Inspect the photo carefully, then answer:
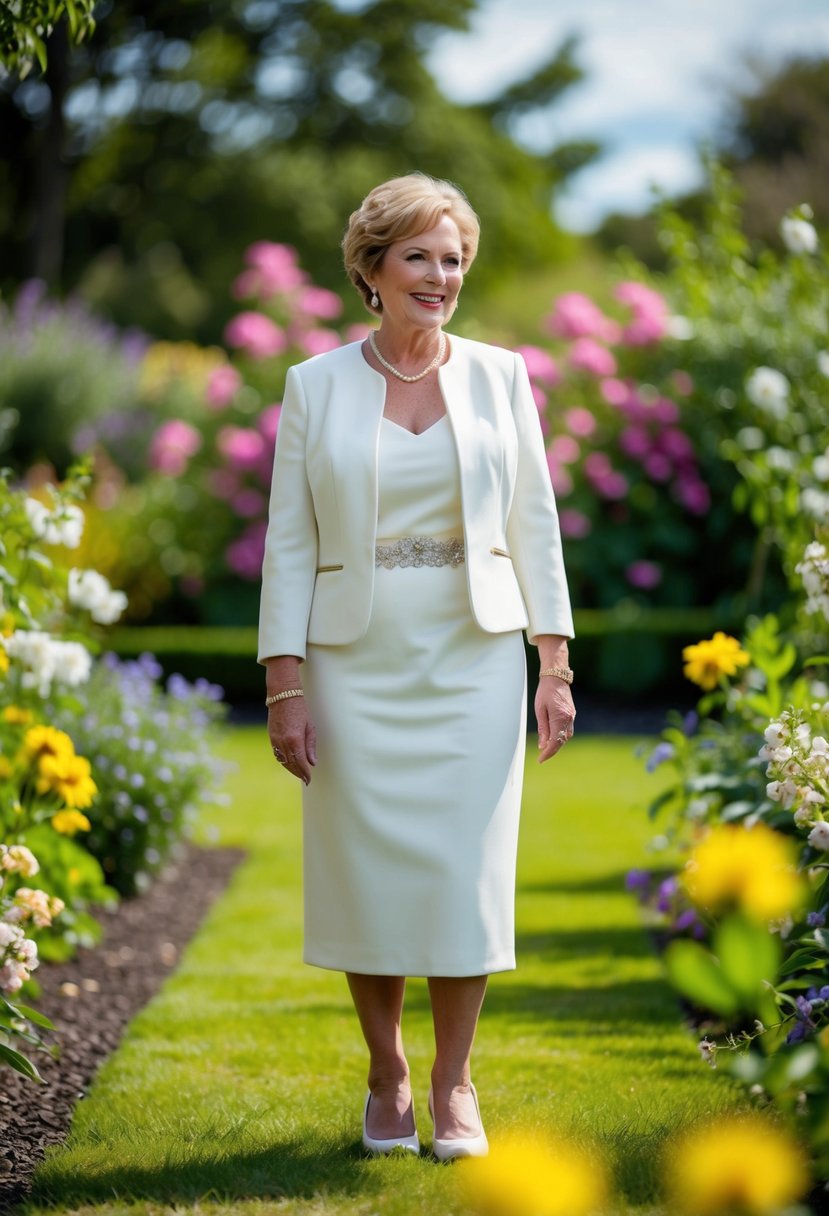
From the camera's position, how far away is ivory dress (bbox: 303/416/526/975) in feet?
8.93

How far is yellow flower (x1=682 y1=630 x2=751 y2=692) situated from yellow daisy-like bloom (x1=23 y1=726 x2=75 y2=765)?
4.77ft

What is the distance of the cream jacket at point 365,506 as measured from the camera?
9.05ft

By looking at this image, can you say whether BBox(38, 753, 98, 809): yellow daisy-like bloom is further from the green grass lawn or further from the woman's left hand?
the woman's left hand

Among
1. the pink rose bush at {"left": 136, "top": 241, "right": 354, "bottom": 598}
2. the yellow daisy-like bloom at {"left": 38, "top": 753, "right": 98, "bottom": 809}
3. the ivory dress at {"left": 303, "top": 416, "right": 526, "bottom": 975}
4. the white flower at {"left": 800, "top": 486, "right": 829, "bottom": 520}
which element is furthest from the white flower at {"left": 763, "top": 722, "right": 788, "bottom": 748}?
the pink rose bush at {"left": 136, "top": 241, "right": 354, "bottom": 598}

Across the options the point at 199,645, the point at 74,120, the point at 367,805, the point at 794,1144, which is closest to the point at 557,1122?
the point at 794,1144

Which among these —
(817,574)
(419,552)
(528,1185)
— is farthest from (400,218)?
(528,1185)

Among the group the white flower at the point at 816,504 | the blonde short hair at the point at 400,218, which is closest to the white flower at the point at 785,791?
the blonde short hair at the point at 400,218

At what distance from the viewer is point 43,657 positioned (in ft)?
12.2

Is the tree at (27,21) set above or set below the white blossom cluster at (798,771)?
above

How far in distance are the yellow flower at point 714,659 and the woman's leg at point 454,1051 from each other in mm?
1142

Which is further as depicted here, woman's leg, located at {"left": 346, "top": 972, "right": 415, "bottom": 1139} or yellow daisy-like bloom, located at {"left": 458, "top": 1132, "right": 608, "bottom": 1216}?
woman's leg, located at {"left": 346, "top": 972, "right": 415, "bottom": 1139}

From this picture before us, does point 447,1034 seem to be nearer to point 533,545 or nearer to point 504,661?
point 504,661

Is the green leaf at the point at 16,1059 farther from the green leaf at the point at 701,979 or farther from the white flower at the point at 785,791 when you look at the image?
the green leaf at the point at 701,979

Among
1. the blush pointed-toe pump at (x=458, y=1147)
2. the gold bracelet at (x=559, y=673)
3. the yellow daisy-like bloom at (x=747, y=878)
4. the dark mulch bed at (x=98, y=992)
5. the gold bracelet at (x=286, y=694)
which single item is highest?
the yellow daisy-like bloom at (x=747, y=878)
